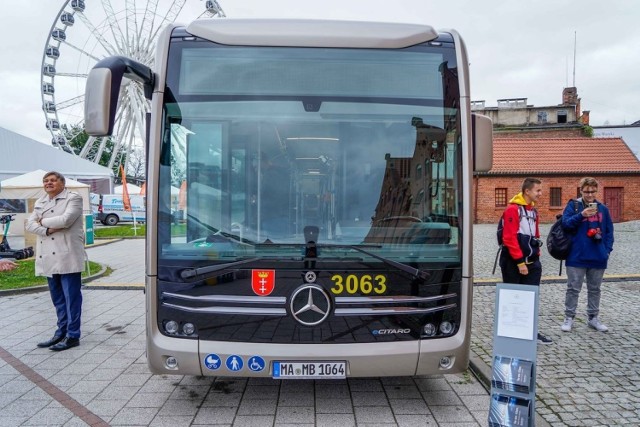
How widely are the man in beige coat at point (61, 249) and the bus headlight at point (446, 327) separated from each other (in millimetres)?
3775

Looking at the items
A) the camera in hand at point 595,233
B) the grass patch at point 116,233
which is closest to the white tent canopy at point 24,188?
the grass patch at point 116,233

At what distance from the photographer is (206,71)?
3369 millimetres

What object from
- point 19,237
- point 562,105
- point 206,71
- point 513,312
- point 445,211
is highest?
point 562,105

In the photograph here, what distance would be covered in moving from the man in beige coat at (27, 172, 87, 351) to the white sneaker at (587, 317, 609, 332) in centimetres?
582

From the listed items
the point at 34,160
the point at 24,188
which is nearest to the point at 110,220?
the point at 34,160

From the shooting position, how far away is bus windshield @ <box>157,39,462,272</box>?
3324 millimetres

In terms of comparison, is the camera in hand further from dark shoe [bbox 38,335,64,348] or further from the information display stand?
dark shoe [bbox 38,335,64,348]

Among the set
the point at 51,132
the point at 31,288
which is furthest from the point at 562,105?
the point at 31,288

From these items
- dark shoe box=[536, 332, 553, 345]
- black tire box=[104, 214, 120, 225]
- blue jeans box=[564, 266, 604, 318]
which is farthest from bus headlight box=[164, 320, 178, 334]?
black tire box=[104, 214, 120, 225]

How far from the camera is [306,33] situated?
339 cm

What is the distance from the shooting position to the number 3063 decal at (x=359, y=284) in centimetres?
322

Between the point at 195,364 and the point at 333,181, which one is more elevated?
the point at 333,181

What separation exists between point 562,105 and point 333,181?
49106 millimetres

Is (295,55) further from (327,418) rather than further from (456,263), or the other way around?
(327,418)
